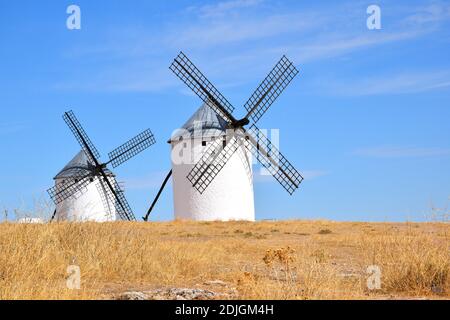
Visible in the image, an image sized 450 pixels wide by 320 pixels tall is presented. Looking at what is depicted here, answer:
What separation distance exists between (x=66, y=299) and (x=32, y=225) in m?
5.22

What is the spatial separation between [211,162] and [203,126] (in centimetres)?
215

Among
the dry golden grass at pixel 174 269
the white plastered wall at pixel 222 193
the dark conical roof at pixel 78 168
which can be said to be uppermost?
the dark conical roof at pixel 78 168

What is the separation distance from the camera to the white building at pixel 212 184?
2695 centimetres

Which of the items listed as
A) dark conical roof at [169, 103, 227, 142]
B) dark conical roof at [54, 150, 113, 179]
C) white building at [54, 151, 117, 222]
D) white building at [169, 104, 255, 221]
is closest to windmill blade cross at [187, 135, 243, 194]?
white building at [169, 104, 255, 221]

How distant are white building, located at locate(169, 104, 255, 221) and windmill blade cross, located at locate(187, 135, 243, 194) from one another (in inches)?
8.4

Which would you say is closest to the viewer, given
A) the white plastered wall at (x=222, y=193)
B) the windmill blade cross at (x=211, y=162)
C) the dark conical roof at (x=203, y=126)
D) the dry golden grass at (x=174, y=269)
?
the dry golden grass at (x=174, y=269)

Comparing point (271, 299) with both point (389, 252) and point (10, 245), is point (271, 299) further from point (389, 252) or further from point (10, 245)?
point (10, 245)

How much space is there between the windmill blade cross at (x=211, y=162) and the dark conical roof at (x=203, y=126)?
608mm

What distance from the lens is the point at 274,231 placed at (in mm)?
22531

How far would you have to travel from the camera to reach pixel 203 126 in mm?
27688

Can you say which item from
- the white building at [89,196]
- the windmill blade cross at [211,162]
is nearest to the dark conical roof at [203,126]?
the windmill blade cross at [211,162]

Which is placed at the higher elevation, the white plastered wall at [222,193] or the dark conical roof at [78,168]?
the dark conical roof at [78,168]

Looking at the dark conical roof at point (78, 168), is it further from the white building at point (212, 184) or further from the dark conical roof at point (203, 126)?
the white building at point (212, 184)

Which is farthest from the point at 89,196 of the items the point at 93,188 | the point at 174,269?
the point at 174,269
